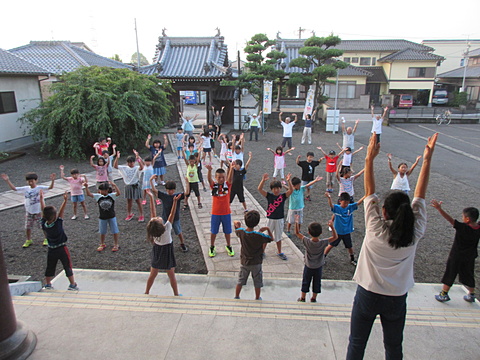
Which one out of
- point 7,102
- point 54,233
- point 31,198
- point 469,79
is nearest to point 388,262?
point 54,233

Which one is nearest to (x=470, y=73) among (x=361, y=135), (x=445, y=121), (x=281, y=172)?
(x=445, y=121)

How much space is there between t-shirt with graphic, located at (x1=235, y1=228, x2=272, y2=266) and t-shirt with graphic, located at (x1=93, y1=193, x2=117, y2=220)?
279 centimetres

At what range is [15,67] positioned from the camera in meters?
15.0

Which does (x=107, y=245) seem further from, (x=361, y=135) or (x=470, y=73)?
(x=470, y=73)

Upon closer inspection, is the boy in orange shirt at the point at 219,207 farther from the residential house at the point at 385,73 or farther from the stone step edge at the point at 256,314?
the residential house at the point at 385,73

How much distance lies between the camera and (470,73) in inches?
1409

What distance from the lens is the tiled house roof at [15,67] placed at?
1440 cm

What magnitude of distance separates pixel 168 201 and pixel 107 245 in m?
1.80

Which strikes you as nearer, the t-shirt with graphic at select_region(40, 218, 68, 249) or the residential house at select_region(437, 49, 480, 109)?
the t-shirt with graphic at select_region(40, 218, 68, 249)

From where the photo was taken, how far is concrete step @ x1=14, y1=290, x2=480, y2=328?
149 inches

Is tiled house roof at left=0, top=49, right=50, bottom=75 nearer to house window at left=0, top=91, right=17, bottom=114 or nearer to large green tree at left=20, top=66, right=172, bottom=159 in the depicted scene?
house window at left=0, top=91, right=17, bottom=114

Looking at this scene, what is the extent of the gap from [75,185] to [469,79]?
4134cm

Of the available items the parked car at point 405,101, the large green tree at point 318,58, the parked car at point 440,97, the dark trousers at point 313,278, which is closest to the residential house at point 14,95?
the large green tree at point 318,58

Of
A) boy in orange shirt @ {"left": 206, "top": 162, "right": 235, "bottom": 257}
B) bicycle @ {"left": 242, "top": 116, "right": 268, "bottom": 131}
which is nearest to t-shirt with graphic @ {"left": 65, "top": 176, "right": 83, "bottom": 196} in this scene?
boy in orange shirt @ {"left": 206, "top": 162, "right": 235, "bottom": 257}
